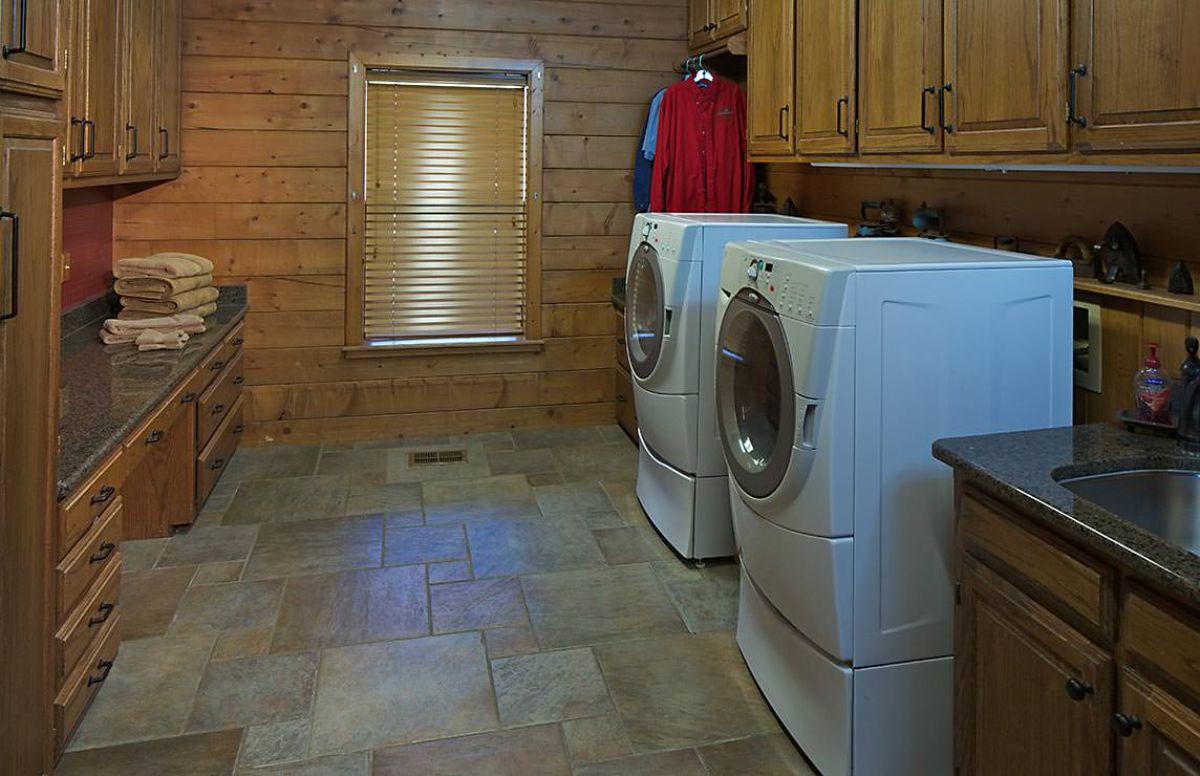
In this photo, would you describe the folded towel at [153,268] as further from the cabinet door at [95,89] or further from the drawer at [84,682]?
the drawer at [84,682]

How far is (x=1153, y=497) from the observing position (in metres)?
1.73

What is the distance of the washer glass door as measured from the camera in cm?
335

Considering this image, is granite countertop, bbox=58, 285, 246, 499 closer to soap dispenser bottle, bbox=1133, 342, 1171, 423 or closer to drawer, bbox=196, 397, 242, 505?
Result: drawer, bbox=196, 397, 242, 505

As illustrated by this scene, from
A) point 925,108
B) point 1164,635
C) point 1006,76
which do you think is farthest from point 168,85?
point 1164,635

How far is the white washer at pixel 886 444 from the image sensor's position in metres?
1.99

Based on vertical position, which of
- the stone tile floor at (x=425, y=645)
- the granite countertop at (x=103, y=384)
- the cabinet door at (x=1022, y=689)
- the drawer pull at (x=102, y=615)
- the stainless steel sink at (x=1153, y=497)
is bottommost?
the stone tile floor at (x=425, y=645)

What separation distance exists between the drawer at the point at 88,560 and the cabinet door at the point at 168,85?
2.04 meters

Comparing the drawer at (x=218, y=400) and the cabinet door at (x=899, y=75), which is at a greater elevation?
the cabinet door at (x=899, y=75)

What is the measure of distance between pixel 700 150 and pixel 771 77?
97 cm

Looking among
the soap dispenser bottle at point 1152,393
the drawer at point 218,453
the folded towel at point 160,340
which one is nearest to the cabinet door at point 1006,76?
the soap dispenser bottle at point 1152,393

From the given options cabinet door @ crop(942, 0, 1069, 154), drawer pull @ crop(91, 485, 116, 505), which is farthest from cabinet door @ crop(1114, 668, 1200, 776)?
drawer pull @ crop(91, 485, 116, 505)

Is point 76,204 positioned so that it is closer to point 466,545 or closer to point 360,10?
point 360,10

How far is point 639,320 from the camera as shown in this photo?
3.62 m

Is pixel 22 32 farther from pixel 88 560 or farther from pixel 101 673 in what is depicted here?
pixel 101 673
